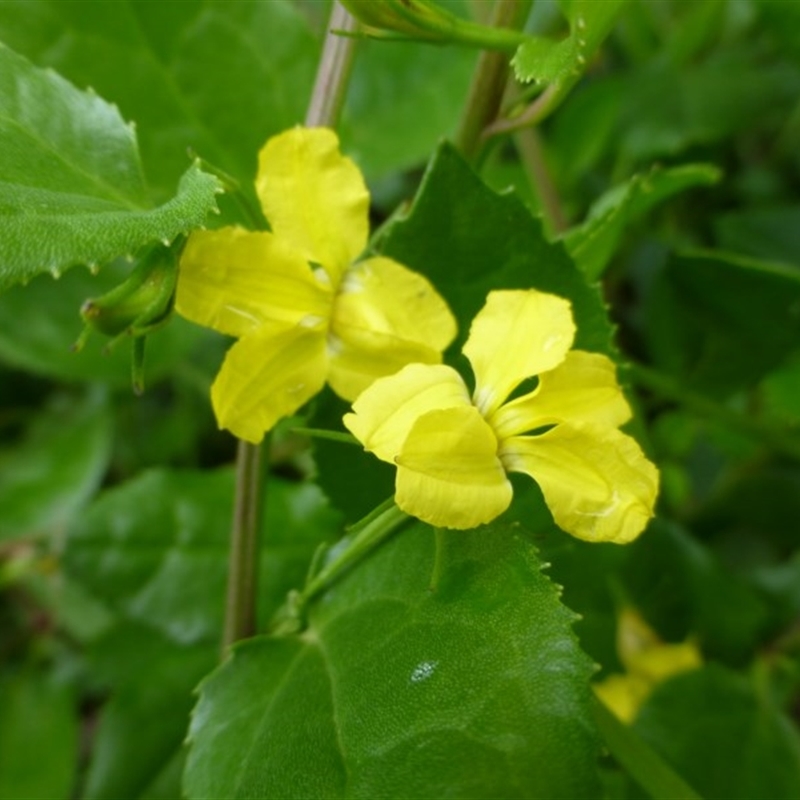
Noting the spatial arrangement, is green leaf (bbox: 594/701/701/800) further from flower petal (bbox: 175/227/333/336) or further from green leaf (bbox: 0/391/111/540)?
green leaf (bbox: 0/391/111/540)

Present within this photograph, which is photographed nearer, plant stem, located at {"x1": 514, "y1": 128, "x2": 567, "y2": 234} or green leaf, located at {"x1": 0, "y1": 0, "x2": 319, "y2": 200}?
green leaf, located at {"x1": 0, "y1": 0, "x2": 319, "y2": 200}

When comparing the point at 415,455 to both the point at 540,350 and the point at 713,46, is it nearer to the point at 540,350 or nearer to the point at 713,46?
the point at 540,350

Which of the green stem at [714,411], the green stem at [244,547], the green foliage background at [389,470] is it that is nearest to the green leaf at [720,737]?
the green foliage background at [389,470]

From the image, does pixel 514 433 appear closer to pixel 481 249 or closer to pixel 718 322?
pixel 481 249

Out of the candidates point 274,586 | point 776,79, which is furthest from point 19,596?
point 776,79

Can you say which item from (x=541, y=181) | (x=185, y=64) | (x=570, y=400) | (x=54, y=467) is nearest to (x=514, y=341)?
(x=570, y=400)

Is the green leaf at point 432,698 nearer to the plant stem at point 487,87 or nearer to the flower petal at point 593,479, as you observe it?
the flower petal at point 593,479

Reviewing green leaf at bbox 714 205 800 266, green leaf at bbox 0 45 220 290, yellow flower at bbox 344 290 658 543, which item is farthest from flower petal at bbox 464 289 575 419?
green leaf at bbox 714 205 800 266
